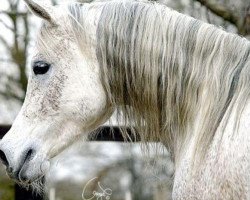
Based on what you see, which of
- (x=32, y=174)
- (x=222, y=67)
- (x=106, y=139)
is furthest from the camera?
(x=106, y=139)

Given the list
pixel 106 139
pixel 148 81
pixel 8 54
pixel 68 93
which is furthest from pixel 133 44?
pixel 8 54

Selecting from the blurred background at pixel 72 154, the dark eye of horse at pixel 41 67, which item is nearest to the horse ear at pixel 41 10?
the dark eye of horse at pixel 41 67

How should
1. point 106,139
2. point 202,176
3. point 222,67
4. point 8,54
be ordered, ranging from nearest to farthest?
1. point 202,176
2. point 222,67
3. point 106,139
4. point 8,54

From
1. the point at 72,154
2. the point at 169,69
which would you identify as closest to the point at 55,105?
the point at 169,69

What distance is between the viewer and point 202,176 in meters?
2.76

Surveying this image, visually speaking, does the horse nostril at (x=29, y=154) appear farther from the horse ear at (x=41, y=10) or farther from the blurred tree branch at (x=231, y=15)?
the blurred tree branch at (x=231, y=15)

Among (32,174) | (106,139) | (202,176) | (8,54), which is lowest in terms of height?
(8,54)

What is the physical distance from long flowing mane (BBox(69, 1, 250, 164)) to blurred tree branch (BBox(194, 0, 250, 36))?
137 inches

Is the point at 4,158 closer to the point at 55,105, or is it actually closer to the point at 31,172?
the point at 31,172

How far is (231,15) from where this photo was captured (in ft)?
22.9

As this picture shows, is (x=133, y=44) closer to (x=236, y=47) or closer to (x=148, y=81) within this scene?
(x=148, y=81)

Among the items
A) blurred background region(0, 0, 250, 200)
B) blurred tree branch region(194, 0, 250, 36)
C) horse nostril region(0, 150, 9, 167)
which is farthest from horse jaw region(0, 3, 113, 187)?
blurred background region(0, 0, 250, 200)

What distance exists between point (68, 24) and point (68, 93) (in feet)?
1.28

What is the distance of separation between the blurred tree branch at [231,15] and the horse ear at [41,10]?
3.64 meters
